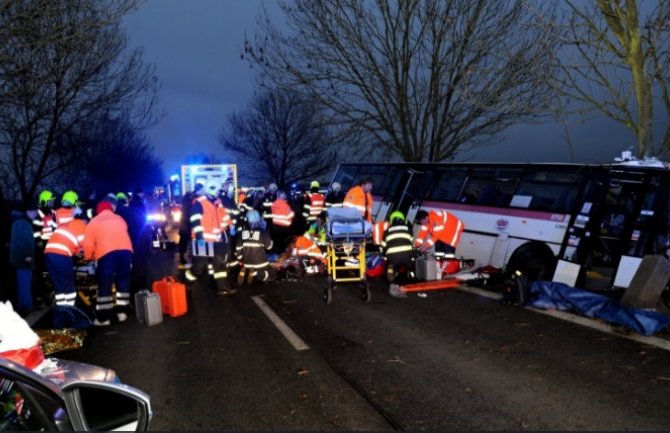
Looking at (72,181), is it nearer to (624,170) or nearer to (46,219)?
(46,219)

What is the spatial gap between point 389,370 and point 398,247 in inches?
199

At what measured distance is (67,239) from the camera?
8039 millimetres

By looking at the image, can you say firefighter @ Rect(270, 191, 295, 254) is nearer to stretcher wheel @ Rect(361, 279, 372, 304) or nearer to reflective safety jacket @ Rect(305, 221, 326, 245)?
reflective safety jacket @ Rect(305, 221, 326, 245)

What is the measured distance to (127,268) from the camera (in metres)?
8.27

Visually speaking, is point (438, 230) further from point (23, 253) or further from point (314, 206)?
point (23, 253)

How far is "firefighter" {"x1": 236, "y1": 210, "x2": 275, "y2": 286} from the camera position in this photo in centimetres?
1086

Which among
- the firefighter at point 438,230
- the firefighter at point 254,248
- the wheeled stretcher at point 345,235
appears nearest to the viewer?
the wheeled stretcher at point 345,235

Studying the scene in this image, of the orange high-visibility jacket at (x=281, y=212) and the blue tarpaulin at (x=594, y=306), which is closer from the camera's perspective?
the blue tarpaulin at (x=594, y=306)

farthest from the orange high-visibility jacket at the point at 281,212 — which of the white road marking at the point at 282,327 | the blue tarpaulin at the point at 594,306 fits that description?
the blue tarpaulin at the point at 594,306

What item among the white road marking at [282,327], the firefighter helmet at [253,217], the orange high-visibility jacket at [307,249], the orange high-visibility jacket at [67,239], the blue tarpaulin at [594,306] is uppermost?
the firefighter helmet at [253,217]

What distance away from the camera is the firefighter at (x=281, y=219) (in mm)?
13766

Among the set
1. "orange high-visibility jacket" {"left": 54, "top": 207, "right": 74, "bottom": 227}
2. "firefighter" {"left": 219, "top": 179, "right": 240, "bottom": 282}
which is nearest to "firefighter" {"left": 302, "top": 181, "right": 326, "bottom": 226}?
"firefighter" {"left": 219, "top": 179, "right": 240, "bottom": 282}

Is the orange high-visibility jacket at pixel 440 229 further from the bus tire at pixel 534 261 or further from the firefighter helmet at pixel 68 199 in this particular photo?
the firefighter helmet at pixel 68 199

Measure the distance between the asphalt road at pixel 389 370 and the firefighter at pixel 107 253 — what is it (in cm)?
42
